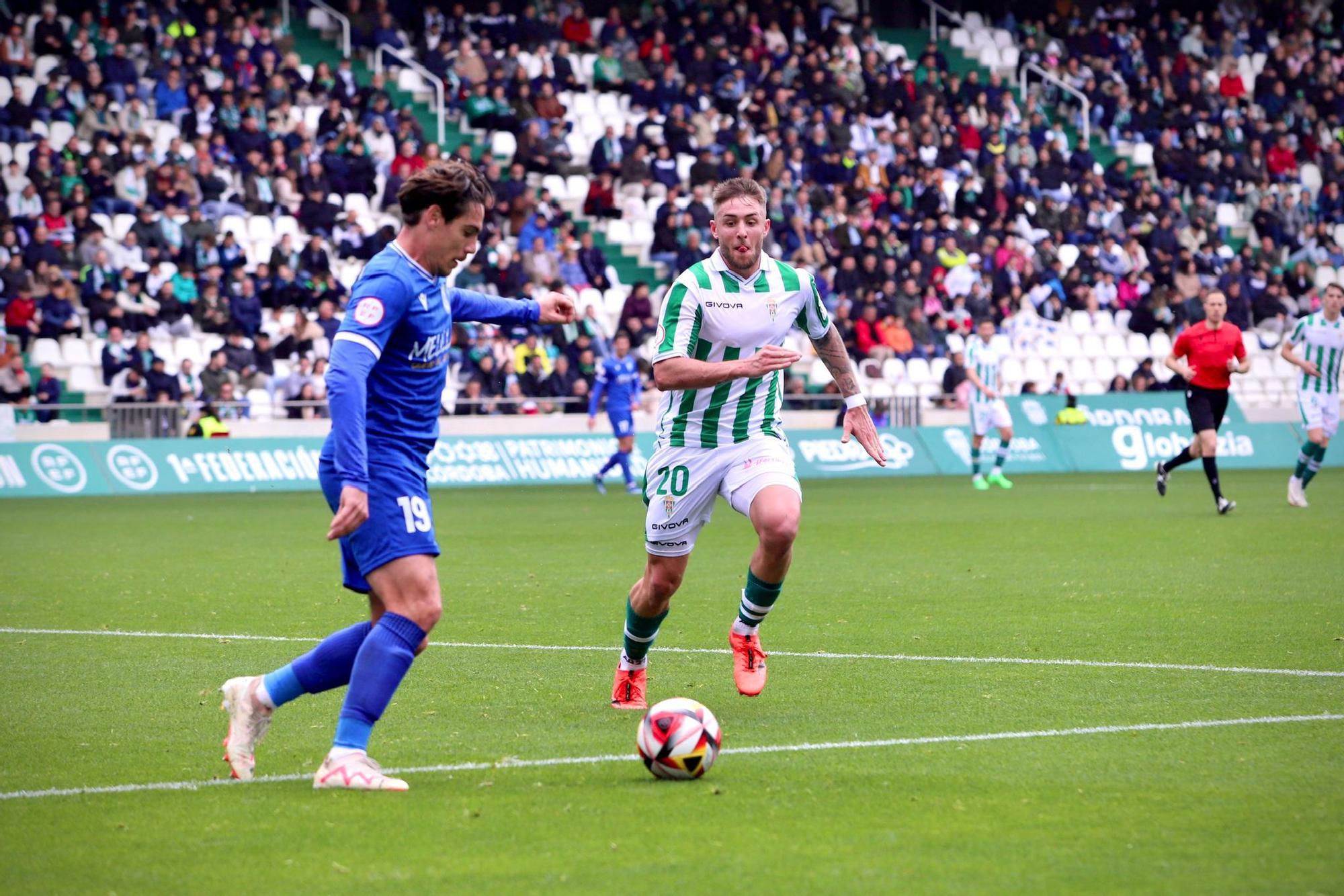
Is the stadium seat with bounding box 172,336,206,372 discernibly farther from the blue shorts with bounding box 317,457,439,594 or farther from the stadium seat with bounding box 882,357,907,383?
the blue shorts with bounding box 317,457,439,594

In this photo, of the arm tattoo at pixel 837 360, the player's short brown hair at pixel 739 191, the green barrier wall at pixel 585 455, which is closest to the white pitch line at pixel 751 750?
the arm tattoo at pixel 837 360

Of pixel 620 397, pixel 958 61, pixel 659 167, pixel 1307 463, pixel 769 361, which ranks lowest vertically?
pixel 1307 463

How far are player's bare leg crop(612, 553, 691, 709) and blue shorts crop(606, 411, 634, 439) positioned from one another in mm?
18293

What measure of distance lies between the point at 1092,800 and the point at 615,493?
A: 20.7 m

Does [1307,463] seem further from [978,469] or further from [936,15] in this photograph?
[936,15]

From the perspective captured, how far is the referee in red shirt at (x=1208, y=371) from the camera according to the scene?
20.0m

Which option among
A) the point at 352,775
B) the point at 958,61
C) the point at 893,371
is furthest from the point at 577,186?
the point at 352,775

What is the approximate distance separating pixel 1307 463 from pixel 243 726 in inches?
662

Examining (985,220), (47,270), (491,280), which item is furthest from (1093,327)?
(47,270)

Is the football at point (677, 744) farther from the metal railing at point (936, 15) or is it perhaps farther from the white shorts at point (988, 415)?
the metal railing at point (936, 15)

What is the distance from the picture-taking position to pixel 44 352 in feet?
88.2

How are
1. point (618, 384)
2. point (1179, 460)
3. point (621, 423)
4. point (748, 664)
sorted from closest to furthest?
point (748, 664)
point (1179, 460)
point (618, 384)
point (621, 423)

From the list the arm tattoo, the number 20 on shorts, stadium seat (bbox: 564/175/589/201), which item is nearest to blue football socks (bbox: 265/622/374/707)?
the number 20 on shorts

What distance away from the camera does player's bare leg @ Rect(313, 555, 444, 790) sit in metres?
5.95
